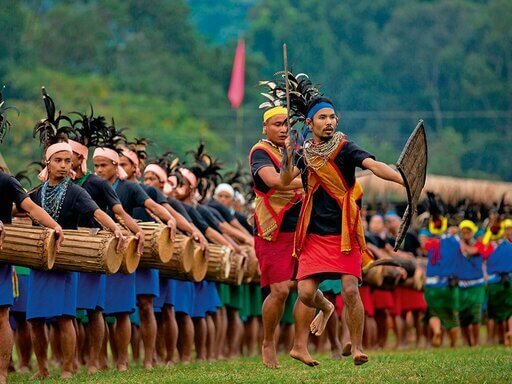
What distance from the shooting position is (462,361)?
14.8 m

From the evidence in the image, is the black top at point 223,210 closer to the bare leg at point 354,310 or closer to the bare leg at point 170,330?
the bare leg at point 170,330

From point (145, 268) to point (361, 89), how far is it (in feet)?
203

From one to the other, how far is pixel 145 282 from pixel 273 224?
2107 millimetres

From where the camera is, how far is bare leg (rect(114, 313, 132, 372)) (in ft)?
51.0

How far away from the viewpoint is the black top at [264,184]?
14086mm

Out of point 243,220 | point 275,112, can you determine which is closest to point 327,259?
point 275,112

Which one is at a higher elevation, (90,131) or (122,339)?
(90,131)

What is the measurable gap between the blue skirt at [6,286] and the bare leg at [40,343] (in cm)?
96

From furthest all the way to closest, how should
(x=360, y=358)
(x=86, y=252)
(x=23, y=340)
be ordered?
(x=23, y=340) → (x=86, y=252) → (x=360, y=358)

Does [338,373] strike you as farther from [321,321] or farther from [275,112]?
[275,112]

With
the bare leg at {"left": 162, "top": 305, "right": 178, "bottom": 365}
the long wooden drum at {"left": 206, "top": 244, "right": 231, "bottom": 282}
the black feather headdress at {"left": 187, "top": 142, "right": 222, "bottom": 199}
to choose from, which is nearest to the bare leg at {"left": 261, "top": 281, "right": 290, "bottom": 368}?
the bare leg at {"left": 162, "top": 305, "right": 178, "bottom": 365}

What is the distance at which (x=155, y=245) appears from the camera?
1556 centimetres

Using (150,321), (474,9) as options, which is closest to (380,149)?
(474,9)

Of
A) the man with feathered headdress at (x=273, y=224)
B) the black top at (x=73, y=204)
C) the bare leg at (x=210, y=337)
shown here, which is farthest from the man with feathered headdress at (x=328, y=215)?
the bare leg at (x=210, y=337)
